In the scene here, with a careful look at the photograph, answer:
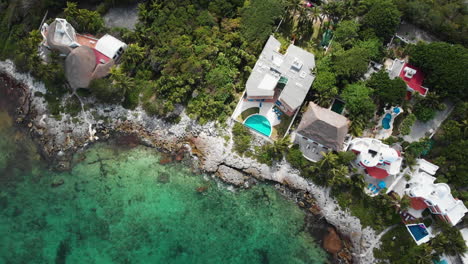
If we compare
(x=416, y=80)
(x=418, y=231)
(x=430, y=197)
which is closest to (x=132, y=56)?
(x=416, y=80)

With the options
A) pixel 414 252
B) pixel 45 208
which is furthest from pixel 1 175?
pixel 414 252

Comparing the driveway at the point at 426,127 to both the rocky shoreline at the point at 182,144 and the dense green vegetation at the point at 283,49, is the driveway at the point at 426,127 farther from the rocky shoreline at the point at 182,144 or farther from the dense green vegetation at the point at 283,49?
the rocky shoreline at the point at 182,144

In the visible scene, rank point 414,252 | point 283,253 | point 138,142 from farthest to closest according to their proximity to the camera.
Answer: point 138,142
point 283,253
point 414,252

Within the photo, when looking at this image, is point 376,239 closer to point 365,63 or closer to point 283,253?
point 283,253

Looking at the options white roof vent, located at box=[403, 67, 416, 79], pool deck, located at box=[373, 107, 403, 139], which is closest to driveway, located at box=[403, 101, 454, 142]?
pool deck, located at box=[373, 107, 403, 139]

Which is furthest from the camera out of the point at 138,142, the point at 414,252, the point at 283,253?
the point at 138,142

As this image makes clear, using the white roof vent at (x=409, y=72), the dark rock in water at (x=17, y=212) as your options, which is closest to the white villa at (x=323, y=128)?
the white roof vent at (x=409, y=72)
